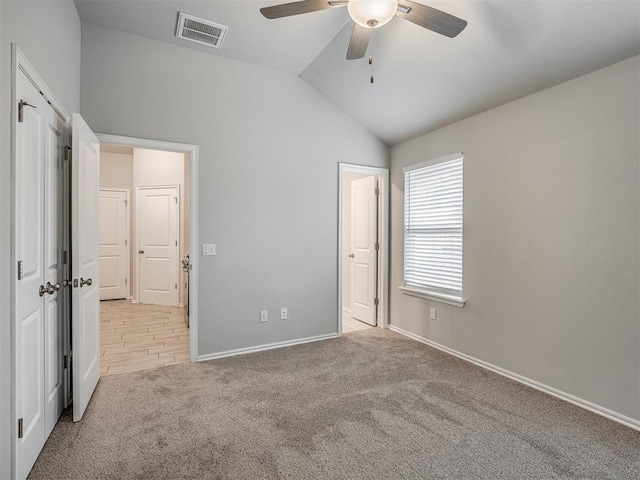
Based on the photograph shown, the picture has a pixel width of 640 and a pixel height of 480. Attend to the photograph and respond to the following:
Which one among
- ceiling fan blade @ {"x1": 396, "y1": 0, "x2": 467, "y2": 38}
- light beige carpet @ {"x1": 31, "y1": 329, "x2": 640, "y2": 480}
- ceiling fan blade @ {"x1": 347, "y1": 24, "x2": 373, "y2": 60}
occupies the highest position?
ceiling fan blade @ {"x1": 347, "y1": 24, "x2": 373, "y2": 60}

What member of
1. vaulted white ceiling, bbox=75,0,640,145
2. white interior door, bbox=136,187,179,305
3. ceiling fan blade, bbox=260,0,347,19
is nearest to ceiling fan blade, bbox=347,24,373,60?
ceiling fan blade, bbox=260,0,347,19

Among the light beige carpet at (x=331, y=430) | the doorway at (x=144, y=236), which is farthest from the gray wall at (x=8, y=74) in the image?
the doorway at (x=144, y=236)

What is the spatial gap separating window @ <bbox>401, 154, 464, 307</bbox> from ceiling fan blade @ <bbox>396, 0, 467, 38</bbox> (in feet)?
5.92

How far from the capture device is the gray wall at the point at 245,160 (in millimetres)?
3141

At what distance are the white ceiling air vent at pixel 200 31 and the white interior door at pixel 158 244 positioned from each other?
343 centimetres

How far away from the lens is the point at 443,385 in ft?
9.50

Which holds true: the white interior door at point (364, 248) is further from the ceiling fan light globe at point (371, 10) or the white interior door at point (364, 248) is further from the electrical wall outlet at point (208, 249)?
the ceiling fan light globe at point (371, 10)

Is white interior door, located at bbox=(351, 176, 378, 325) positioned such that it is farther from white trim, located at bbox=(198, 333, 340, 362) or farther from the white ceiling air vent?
the white ceiling air vent

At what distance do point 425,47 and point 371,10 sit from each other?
4.08 feet

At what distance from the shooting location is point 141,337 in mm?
4238

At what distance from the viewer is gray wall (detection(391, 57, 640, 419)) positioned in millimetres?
2338

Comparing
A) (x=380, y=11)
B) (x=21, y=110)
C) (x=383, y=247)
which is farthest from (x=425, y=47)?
(x=21, y=110)

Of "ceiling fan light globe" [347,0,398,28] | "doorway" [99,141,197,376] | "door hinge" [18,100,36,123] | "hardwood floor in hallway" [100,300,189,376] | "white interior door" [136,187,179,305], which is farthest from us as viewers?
"white interior door" [136,187,179,305]

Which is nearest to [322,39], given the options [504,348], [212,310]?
[212,310]
